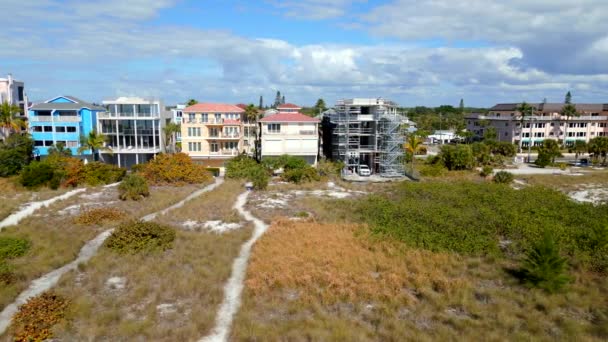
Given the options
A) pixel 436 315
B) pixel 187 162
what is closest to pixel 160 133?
pixel 187 162

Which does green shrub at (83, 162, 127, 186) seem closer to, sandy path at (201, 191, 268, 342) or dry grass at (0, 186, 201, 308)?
dry grass at (0, 186, 201, 308)

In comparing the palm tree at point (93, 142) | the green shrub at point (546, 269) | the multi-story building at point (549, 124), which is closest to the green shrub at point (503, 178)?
the green shrub at point (546, 269)

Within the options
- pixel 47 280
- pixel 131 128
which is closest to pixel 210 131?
pixel 131 128

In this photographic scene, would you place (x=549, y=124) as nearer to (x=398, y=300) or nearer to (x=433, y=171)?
(x=433, y=171)

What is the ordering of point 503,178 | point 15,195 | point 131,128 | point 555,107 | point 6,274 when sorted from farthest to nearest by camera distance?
point 555,107
point 131,128
point 503,178
point 15,195
point 6,274

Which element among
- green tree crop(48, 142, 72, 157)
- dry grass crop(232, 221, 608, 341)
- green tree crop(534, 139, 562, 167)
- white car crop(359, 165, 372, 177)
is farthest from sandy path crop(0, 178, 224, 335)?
green tree crop(534, 139, 562, 167)

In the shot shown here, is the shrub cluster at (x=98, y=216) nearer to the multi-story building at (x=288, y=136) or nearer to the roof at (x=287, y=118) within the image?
the multi-story building at (x=288, y=136)

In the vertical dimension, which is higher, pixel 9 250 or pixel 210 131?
pixel 210 131
